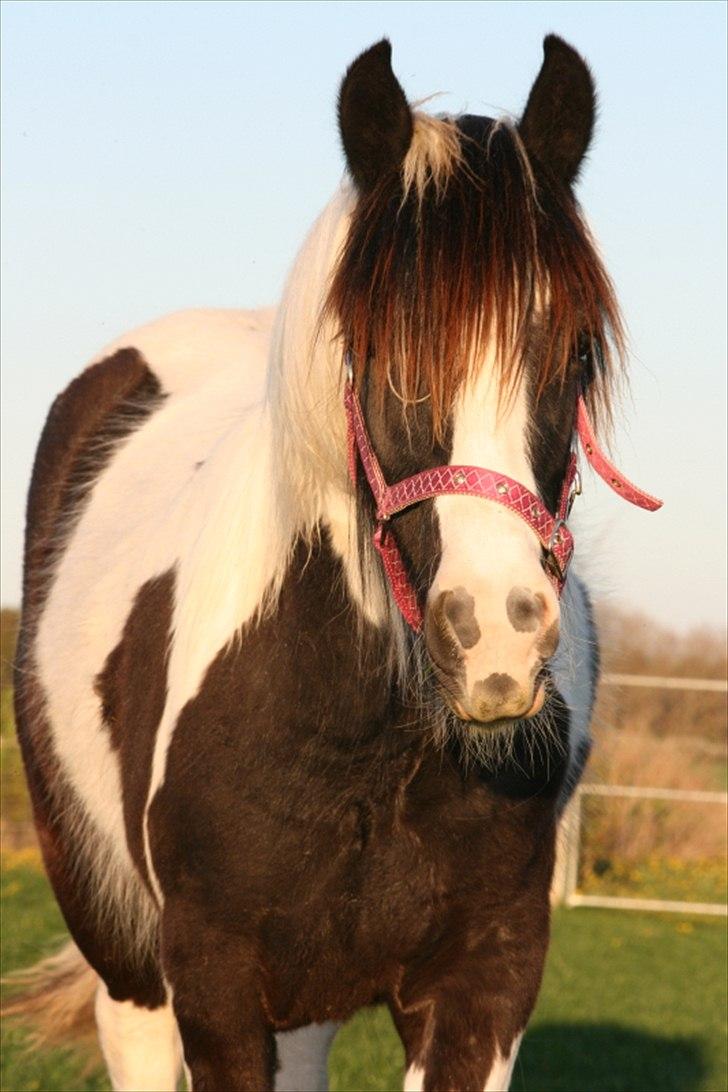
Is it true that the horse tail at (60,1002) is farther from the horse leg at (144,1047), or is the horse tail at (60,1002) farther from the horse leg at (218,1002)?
the horse leg at (218,1002)

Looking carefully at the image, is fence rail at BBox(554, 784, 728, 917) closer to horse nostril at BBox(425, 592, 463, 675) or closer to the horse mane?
the horse mane

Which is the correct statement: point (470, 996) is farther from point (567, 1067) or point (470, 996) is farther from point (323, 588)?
point (567, 1067)

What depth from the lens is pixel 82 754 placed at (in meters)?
4.54

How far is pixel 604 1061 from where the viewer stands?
727 centimetres

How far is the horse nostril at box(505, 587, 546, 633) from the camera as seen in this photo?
273 cm

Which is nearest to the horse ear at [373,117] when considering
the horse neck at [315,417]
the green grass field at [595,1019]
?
the horse neck at [315,417]

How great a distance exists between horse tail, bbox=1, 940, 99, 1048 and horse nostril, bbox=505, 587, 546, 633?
301 centimetres

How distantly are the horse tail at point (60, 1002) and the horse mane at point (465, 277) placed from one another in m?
2.96

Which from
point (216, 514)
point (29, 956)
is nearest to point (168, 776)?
point (216, 514)

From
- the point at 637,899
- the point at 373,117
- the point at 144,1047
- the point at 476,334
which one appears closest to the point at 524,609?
the point at 476,334

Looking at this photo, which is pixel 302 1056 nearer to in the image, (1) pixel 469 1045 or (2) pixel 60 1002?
(2) pixel 60 1002

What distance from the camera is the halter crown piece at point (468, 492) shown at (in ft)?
9.33

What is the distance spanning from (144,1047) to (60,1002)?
2.26ft

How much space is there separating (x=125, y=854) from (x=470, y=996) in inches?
45.2
